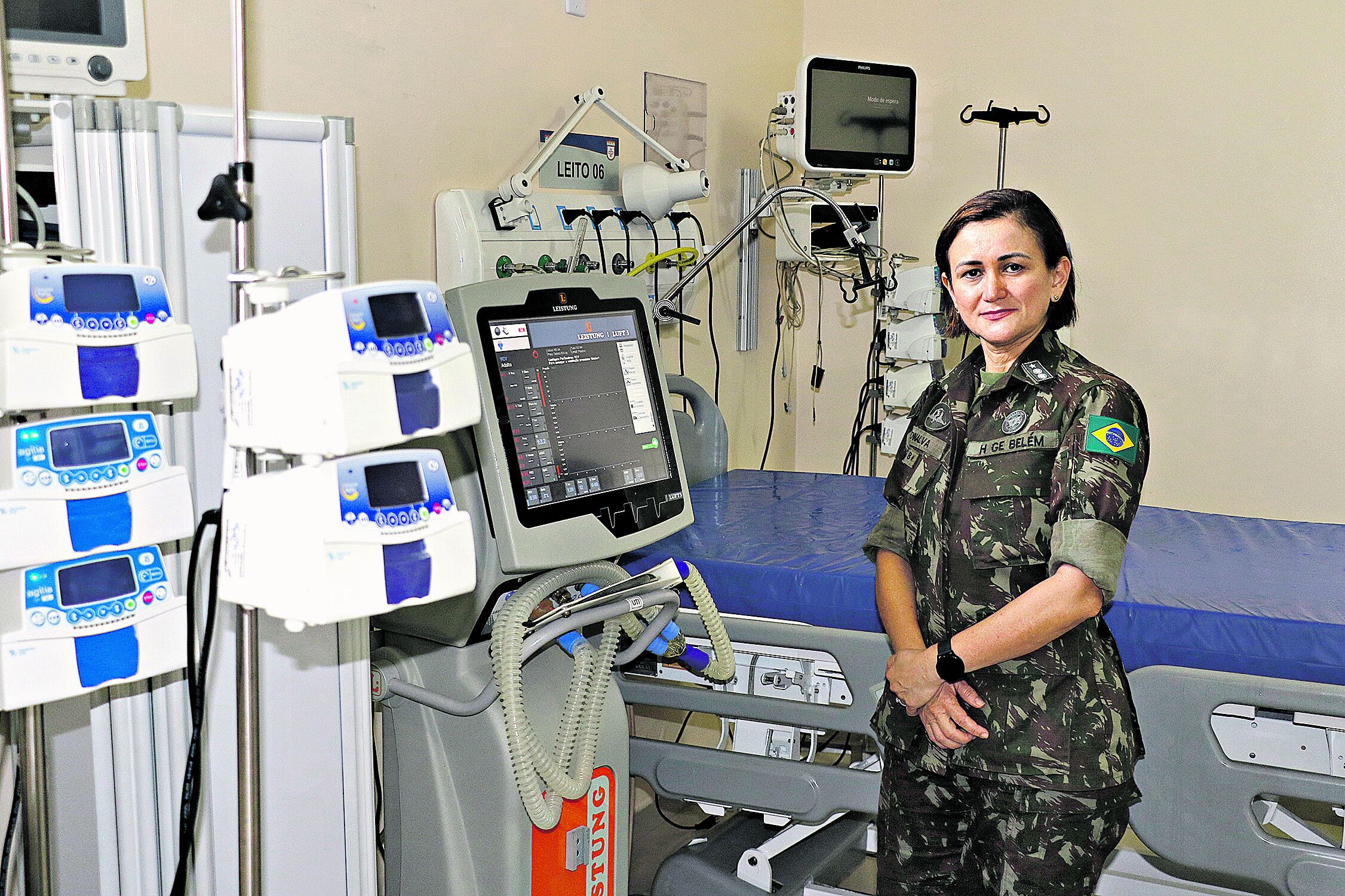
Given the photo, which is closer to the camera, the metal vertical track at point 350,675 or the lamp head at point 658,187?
the metal vertical track at point 350,675

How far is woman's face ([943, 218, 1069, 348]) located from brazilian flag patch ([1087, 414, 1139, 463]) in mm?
191

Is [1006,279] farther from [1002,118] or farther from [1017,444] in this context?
[1002,118]

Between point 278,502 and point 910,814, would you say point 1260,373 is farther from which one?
point 278,502

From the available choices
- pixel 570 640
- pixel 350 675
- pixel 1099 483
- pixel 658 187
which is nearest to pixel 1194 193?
pixel 658 187

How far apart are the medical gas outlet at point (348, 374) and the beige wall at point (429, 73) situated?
1.10 meters

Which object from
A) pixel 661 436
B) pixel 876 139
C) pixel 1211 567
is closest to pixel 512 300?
pixel 661 436

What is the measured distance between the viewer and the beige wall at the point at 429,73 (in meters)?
2.02

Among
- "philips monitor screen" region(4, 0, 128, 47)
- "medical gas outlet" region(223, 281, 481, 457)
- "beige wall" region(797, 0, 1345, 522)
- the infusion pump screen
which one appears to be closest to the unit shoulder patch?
the infusion pump screen

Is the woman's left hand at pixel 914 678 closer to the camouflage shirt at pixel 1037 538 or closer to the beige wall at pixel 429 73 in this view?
the camouflage shirt at pixel 1037 538

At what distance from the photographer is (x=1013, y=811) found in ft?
5.54

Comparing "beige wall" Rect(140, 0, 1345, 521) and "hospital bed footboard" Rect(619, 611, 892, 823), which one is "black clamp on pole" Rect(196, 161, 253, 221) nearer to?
"hospital bed footboard" Rect(619, 611, 892, 823)

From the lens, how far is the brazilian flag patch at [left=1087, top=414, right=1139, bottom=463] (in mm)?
1634

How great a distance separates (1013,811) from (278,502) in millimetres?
1173

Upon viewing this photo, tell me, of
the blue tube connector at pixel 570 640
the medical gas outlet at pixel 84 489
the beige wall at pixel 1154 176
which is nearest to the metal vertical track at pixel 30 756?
the medical gas outlet at pixel 84 489
